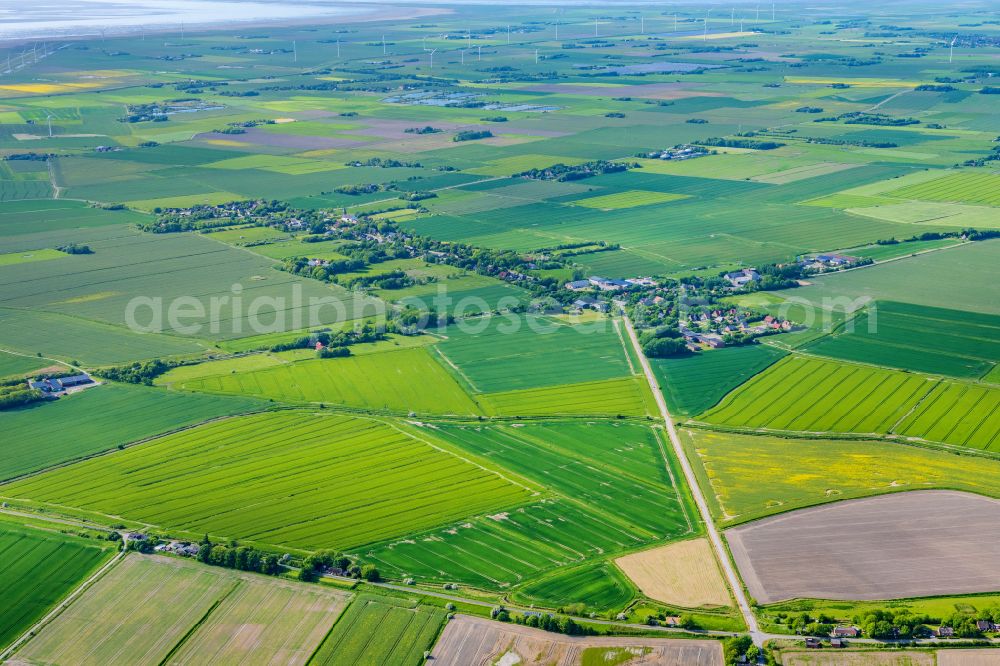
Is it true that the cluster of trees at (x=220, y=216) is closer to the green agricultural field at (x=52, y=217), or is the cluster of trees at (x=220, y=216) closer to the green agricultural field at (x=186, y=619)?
the green agricultural field at (x=52, y=217)

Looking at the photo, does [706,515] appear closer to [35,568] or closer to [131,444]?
[35,568]

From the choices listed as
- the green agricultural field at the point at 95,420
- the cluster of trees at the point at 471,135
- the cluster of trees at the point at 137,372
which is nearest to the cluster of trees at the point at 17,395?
the green agricultural field at the point at 95,420

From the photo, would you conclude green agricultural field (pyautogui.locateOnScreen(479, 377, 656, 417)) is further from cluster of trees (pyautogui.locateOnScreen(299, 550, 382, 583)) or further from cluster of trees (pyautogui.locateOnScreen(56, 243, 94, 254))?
cluster of trees (pyautogui.locateOnScreen(56, 243, 94, 254))

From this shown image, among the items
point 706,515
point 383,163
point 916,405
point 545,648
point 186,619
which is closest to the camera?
point 545,648

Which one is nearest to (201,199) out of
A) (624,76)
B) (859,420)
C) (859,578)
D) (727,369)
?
(727,369)

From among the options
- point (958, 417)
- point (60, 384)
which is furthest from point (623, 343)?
point (60, 384)
